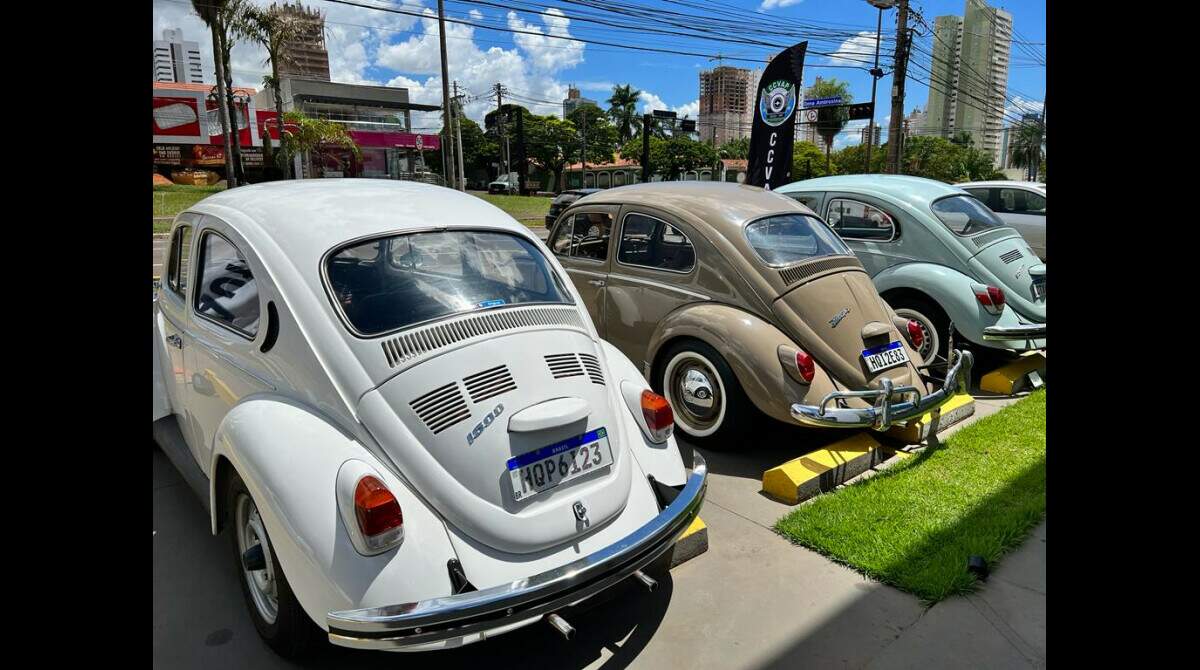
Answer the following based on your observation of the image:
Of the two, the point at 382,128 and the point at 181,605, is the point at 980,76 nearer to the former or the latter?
the point at 181,605

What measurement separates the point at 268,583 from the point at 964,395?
534cm

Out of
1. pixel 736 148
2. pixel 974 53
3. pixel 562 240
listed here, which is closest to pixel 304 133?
pixel 562 240

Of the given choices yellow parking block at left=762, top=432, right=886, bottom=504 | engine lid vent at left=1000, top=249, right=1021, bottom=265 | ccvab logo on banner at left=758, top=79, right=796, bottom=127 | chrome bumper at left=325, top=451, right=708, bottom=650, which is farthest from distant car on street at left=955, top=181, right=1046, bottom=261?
chrome bumper at left=325, top=451, right=708, bottom=650

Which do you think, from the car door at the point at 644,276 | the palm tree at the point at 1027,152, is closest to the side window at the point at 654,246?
the car door at the point at 644,276

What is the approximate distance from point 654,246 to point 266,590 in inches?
148

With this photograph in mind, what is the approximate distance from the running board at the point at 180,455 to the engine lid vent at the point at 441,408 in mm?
1263

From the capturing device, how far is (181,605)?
10.2 ft

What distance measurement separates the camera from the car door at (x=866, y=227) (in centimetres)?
710

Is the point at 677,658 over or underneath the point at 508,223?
underneath

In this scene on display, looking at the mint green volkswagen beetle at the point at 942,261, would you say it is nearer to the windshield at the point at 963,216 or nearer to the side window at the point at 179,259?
the windshield at the point at 963,216

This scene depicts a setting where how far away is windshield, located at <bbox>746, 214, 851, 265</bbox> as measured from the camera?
5125 mm

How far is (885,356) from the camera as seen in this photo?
482cm

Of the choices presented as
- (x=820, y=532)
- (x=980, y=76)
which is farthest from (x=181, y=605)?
(x=980, y=76)
